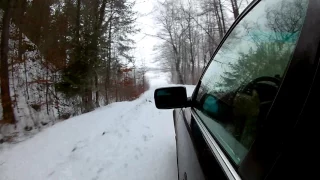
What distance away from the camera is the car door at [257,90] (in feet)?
2.16

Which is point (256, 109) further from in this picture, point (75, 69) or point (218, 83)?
point (75, 69)

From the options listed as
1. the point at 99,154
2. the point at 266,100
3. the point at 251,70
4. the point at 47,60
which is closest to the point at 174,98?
the point at 251,70

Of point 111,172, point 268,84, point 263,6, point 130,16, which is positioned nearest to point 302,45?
→ point 268,84

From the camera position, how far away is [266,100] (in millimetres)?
871

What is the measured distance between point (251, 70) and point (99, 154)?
13.6ft

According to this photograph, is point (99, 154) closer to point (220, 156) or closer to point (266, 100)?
point (220, 156)

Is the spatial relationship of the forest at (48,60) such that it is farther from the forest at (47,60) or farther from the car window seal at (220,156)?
the car window seal at (220,156)

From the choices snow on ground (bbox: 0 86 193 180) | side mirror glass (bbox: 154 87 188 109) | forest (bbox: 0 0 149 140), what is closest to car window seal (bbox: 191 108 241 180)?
side mirror glass (bbox: 154 87 188 109)

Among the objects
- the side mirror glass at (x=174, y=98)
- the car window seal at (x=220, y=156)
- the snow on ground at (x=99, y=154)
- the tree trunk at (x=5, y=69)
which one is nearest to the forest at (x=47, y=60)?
the tree trunk at (x=5, y=69)

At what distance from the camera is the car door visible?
0.66 metres

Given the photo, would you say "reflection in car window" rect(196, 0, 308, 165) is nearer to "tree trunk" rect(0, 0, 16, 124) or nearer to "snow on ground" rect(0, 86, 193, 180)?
"snow on ground" rect(0, 86, 193, 180)

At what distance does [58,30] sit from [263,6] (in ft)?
A: 41.5

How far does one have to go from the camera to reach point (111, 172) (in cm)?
389

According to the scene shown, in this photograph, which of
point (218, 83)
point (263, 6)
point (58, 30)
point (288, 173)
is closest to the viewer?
point (288, 173)
